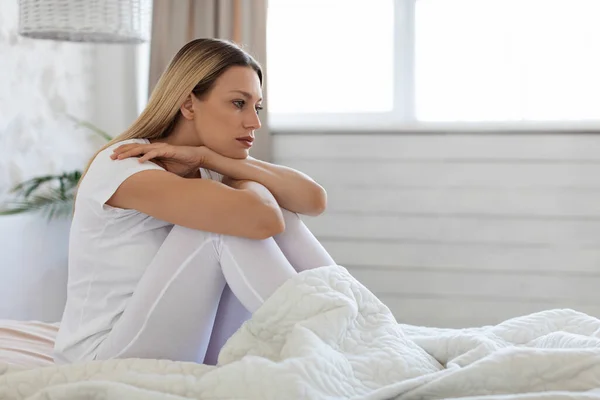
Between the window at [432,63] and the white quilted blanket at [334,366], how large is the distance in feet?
6.17

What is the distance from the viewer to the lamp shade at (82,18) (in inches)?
101

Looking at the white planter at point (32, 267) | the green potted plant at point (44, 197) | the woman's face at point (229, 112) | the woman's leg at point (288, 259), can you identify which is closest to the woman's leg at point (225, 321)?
the woman's leg at point (288, 259)

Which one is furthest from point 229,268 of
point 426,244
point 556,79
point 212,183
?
point 556,79

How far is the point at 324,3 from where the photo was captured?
354 centimetres

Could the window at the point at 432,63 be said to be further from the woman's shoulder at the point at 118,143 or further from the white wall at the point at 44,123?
the woman's shoulder at the point at 118,143

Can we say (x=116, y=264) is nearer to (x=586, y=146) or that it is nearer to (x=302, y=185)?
(x=302, y=185)

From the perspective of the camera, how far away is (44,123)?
328cm

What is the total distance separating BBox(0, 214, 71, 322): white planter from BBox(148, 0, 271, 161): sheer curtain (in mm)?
844

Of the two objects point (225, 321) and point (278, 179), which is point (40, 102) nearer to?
point (278, 179)

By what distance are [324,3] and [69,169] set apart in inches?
50.7

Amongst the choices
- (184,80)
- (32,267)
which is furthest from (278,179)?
(32,267)

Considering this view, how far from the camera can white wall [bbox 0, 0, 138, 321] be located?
285 centimetres

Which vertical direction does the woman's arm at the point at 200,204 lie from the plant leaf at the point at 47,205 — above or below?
above

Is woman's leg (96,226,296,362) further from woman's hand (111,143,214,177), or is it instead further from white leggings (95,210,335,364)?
woman's hand (111,143,214,177)
